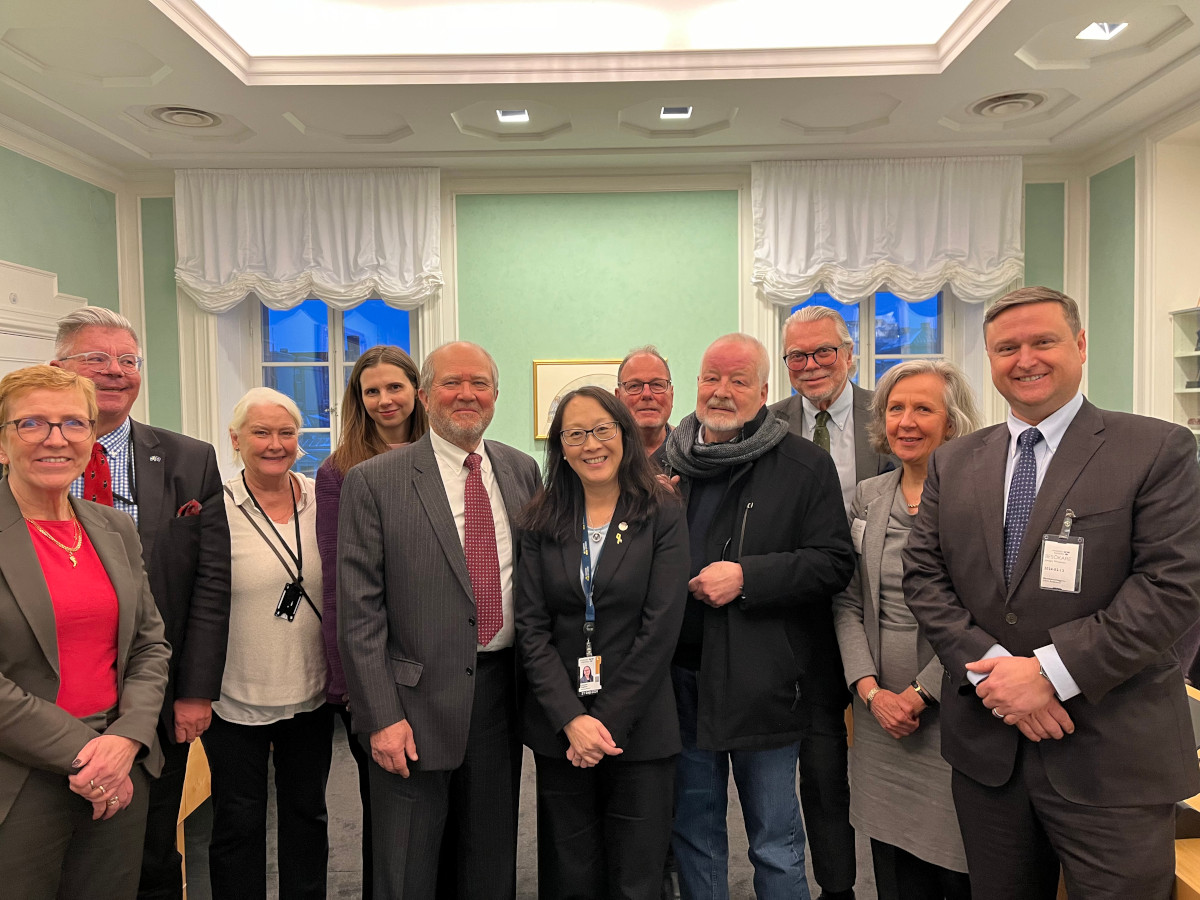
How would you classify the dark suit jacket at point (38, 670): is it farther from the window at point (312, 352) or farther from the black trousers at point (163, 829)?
the window at point (312, 352)

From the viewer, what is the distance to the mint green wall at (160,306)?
19.8 ft

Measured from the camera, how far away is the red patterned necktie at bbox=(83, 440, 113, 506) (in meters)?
2.07

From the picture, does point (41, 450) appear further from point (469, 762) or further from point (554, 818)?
point (554, 818)

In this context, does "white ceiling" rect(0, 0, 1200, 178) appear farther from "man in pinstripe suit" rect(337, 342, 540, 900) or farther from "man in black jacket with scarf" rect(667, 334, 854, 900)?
"man in pinstripe suit" rect(337, 342, 540, 900)

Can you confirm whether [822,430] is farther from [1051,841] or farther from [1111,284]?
[1111,284]

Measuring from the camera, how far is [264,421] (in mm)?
2279

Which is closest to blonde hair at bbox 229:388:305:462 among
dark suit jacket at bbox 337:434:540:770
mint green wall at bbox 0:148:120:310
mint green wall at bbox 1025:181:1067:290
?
dark suit jacket at bbox 337:434:540:770

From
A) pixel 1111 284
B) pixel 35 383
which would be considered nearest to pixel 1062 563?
pixel 35 383

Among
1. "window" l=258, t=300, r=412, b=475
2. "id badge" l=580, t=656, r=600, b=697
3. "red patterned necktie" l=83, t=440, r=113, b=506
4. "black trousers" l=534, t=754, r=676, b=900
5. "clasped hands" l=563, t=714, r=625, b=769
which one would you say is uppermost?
"window" l=258, t=300, r=412, b=475

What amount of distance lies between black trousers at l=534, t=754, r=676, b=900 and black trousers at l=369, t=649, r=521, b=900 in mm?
139

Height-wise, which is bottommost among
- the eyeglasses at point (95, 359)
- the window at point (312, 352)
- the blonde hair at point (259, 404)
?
the blonde hair at point (259, 404)

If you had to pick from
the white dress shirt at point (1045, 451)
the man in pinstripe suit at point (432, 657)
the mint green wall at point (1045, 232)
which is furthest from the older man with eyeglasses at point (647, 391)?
the mint green wall at point (1045, 232)

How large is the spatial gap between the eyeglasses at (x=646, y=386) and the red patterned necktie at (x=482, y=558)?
934 millimetres

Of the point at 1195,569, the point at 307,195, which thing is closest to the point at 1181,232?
the point at 1195,569
